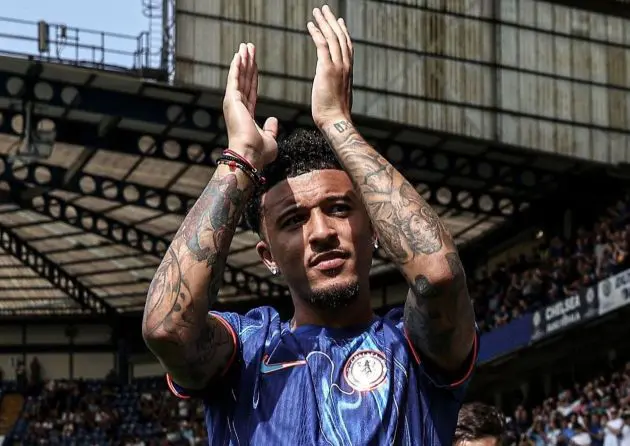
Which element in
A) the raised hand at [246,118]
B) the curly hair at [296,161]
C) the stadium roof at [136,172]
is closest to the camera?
the raised hand at [246,118]

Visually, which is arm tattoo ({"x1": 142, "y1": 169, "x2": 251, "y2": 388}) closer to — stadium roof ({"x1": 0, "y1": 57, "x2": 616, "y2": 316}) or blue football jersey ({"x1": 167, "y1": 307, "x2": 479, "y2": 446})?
blue football jersey ({"x1": 167, "y1": 307, "x2": 479, "y2": 446})

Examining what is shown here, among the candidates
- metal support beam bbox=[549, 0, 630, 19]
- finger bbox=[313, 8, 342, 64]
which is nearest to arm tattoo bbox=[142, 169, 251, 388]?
finger bbox=[313, 8, 342, 64]

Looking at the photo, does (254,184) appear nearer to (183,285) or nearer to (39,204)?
(183,285)

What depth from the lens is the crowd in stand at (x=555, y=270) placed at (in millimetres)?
27109

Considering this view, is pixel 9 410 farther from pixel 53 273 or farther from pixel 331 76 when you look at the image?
pixel 331 76

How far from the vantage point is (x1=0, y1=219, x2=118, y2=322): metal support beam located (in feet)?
131

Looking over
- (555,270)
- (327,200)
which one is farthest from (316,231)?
(555,270)

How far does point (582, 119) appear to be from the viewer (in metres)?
28.9

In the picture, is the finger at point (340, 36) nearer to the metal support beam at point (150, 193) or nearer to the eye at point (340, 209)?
the eye at point (340, 209)

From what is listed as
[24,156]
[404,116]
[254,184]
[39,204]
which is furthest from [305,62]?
[254,184]

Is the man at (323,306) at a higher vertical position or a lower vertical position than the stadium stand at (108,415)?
lower

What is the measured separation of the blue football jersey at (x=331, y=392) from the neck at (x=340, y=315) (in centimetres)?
3

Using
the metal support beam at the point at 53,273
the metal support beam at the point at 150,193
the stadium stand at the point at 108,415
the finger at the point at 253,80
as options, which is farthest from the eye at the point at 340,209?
the metal support beam at the point at 53,273

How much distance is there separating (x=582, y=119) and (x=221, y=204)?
25.2 m
